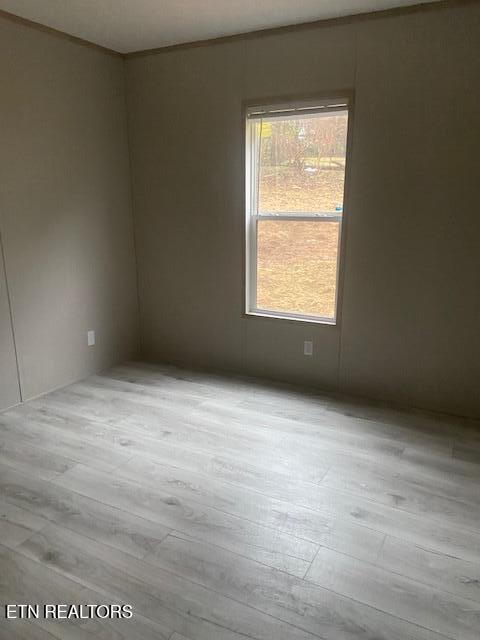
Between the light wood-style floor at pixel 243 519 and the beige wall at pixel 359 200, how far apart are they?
1.51 ft

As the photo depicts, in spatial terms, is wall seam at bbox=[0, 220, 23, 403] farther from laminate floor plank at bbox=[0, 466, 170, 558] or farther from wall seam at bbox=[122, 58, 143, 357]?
wall seam at bbox=[122, 58, 143, 357]

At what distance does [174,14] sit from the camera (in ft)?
9.73

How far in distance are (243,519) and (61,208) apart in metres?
2.66

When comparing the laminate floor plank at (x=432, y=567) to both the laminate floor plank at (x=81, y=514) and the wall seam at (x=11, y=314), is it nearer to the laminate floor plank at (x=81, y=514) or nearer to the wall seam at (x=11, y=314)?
the laminate floor plank at (x=81, y=514)

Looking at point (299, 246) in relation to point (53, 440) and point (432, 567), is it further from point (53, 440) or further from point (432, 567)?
point (432, 567)

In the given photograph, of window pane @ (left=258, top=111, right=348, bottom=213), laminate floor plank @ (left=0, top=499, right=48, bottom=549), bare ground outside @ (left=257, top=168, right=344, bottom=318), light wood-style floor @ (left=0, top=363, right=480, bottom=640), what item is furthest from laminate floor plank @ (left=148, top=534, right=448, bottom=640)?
window pane @ (left=258, top=111, right=348, bottom=213)

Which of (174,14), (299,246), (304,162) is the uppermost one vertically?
(174,14)

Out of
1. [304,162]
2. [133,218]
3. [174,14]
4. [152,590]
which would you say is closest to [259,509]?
[152,590]

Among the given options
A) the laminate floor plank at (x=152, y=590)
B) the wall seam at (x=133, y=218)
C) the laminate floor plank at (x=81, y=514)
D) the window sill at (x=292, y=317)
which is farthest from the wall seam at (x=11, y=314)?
the window sill at (x=292, y=317)

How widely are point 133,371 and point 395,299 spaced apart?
229 centimetres

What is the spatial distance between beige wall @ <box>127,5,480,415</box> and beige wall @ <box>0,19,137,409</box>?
0.27 meters

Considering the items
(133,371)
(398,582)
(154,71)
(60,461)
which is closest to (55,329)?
(133,371)

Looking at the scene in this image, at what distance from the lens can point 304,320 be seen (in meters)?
3.67

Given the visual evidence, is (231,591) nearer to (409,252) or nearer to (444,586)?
(444,586)
